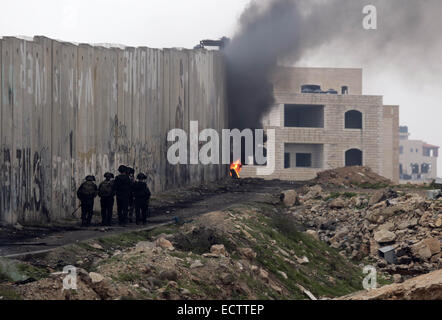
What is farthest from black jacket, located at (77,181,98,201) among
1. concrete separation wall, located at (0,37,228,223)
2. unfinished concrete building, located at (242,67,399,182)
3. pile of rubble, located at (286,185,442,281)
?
unfinished concrete building, located at (242,67,399,182)

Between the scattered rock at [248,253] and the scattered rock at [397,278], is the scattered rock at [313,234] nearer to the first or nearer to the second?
the scattered rock at [397,278]

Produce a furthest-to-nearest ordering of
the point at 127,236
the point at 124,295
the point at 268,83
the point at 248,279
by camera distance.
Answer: the point at 268,83
the point at 127,236
the point at 248,279
the point at 124,295

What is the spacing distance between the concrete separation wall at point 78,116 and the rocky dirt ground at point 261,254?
204 centimetres

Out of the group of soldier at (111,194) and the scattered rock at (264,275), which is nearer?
the scattered rock at (264,275)

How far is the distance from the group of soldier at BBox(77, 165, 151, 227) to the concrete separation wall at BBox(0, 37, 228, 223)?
88 centimetres

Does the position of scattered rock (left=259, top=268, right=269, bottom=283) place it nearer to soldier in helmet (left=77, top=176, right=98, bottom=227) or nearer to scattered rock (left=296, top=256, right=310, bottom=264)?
scattered rock (left=296, top=256, right=310, bottom=264)

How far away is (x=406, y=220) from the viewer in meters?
22.3

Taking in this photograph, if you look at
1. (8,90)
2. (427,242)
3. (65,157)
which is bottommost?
(427,242)

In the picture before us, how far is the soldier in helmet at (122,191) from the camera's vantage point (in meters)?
16.5

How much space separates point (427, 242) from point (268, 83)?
19.9m

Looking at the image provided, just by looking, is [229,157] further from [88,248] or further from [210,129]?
[88,248]

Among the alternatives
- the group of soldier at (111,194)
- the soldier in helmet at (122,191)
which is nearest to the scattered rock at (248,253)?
the group of soldier at (111,194)

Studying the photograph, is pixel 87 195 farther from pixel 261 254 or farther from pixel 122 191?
pixel 261 254

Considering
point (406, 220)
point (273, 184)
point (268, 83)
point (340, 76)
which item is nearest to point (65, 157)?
point (406, 220)
